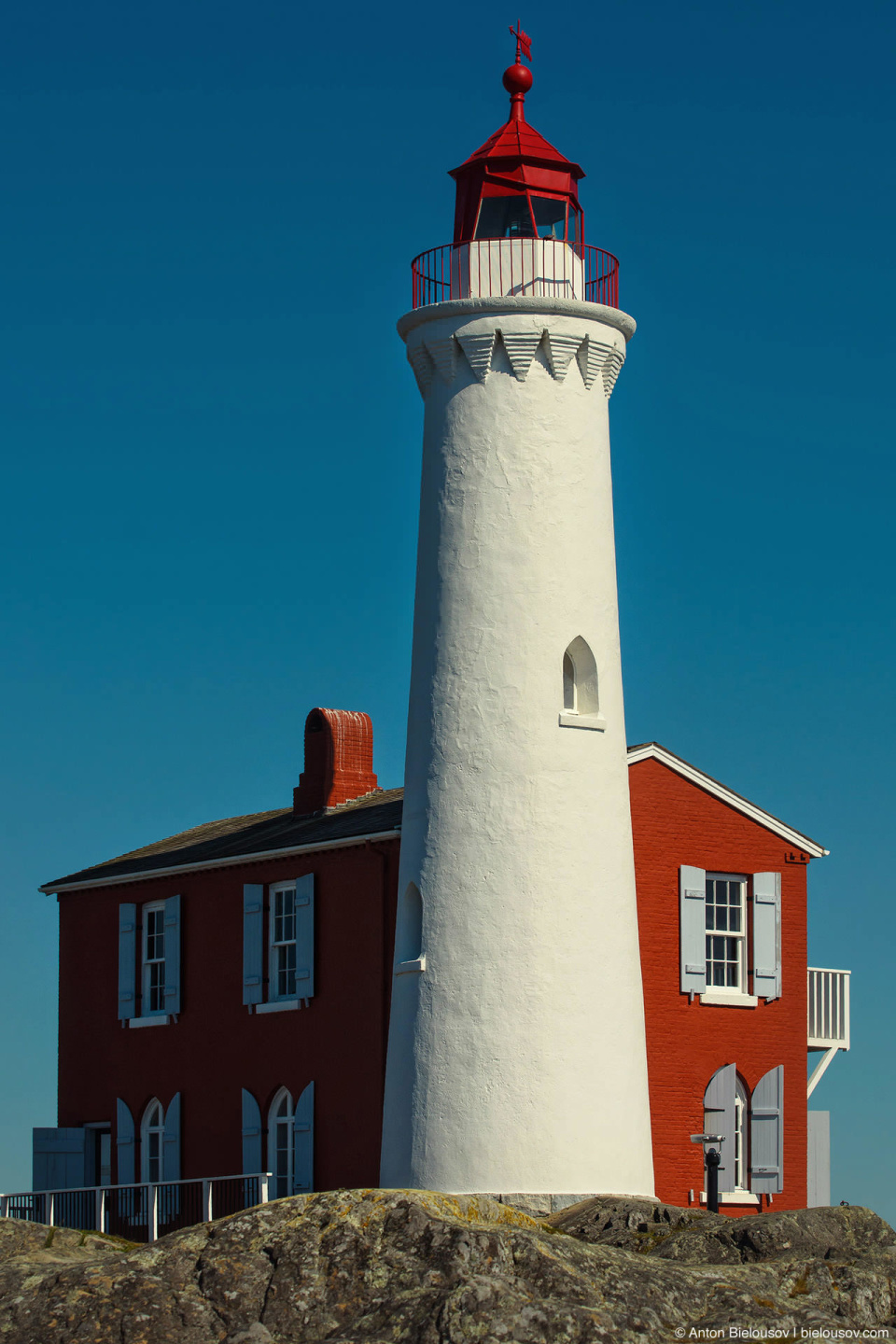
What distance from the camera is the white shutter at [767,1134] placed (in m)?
27.4

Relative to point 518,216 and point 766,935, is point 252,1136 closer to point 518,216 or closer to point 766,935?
point 766,935

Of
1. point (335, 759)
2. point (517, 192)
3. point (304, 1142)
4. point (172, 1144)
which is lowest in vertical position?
point (172, 1144)

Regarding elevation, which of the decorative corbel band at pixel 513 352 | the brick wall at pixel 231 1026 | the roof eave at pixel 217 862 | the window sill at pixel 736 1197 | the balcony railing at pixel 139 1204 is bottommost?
the balcony railing at pixel 139 1204

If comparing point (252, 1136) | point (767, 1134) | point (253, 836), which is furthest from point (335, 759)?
point (767, 1134)

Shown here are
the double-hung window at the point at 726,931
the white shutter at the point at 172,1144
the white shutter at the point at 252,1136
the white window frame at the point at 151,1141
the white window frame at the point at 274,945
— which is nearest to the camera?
the double-hung window at the point at 726,931

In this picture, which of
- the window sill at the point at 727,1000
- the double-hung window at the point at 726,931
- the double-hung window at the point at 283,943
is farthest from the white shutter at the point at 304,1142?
the double-hung window at the point at 726,931

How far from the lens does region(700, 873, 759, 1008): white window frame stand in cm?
2783

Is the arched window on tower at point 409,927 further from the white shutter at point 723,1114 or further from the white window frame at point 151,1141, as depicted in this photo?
the white window frame at point 151,1141

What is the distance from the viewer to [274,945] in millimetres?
29062

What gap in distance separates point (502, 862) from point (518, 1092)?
2.61 m

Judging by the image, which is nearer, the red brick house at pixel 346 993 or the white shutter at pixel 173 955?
Result: the red brick house at pixel 346 993

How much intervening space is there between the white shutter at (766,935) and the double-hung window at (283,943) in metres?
6.48

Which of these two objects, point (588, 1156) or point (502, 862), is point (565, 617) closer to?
point (502, 862)

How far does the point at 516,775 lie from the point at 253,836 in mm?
8744
